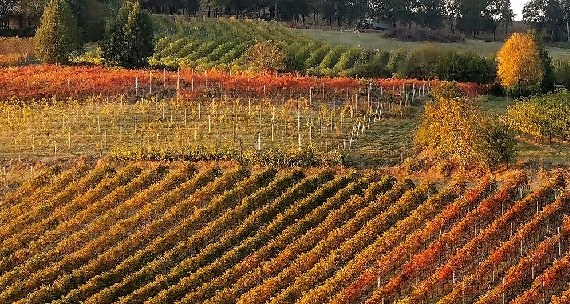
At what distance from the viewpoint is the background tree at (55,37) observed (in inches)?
2446

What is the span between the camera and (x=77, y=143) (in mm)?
38781

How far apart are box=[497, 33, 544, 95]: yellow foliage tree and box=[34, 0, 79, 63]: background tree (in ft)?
112

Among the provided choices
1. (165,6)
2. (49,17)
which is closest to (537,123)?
→ (49,17)

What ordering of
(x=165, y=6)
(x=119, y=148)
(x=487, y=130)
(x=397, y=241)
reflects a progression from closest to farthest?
1. (x=397, y=241)
2. (x=487, y=130)
3. (x=119, y=148)
4. (x=165, y=6)

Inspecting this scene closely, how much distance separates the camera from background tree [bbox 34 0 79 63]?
6212cm

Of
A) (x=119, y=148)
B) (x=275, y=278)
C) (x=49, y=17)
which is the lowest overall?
(x=275, y=278)

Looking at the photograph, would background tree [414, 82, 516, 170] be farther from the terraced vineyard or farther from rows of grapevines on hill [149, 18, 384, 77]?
rows of grapevines on hill [149, 18, 384, 77]

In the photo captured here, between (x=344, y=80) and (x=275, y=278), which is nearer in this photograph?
(x=275, y=278)

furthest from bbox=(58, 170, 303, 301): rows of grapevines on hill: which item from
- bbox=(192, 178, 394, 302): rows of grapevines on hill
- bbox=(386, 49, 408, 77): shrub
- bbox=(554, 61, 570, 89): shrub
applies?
bbox=(554, 61, 570, 89): shrub

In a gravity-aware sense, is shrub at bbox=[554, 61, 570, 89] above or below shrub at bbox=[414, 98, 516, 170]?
above

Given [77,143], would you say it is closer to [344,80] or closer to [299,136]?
[299,136]

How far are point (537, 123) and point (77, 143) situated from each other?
913 inches

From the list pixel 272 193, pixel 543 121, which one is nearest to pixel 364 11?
pixel 543 121

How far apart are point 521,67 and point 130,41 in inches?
1215
